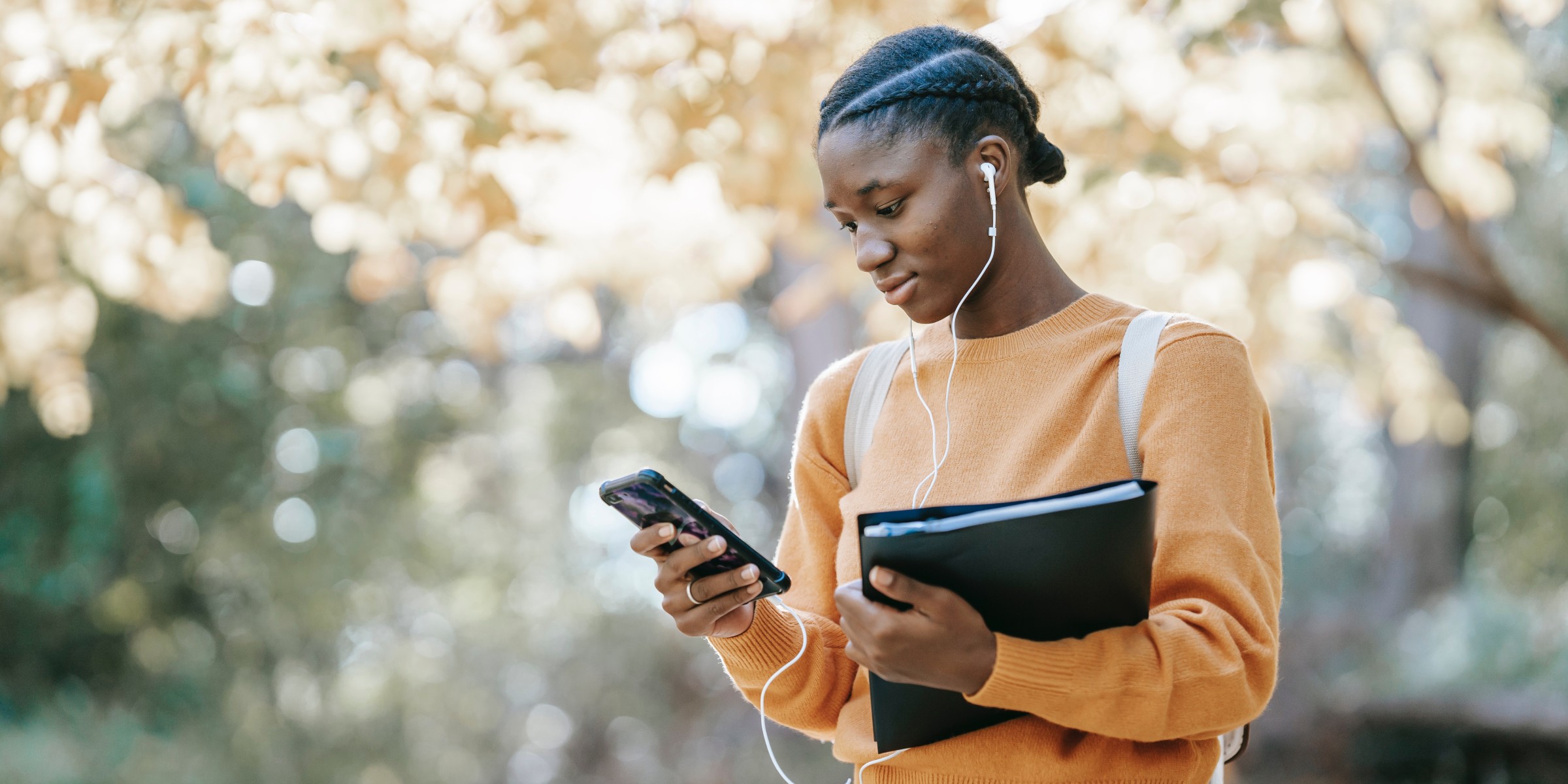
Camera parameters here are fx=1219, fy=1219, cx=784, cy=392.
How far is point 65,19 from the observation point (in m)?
3.27

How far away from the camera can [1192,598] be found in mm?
1330

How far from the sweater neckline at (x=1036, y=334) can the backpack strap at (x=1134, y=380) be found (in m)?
0.11

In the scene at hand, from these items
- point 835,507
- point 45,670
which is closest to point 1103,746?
point 835,507

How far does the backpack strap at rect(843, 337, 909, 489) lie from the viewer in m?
1.75

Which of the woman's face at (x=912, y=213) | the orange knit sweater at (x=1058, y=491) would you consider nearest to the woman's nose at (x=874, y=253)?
the woman's face at (x=912, y=213)

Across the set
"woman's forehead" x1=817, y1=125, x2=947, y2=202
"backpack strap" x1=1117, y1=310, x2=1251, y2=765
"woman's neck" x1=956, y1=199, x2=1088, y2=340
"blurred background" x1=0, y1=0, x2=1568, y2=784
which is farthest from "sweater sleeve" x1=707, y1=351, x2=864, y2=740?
"blurred background" x1=0, y1=0, x2=1568, y2=784

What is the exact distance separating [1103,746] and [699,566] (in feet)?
1.76

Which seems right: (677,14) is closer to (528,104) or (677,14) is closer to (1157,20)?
(528,104)

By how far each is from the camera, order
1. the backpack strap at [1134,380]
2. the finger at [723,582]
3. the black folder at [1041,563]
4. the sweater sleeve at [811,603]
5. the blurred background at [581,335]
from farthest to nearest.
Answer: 1. the blurred background at [581,335]
2. the sweater sleeve at [811,603]
3. the finger at [723,582]
4. the backpack strap at [1134,380]
5. the black folder at [1041,563]

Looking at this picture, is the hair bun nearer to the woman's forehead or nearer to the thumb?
the woman's forehead

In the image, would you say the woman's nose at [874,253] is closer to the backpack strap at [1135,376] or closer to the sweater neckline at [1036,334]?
the sweater neckline at [1036,334]

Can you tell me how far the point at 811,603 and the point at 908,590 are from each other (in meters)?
0.58

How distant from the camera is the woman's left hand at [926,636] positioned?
122 centimetres

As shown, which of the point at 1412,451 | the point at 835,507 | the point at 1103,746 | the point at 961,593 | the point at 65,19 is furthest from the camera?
the point at 1412,451
